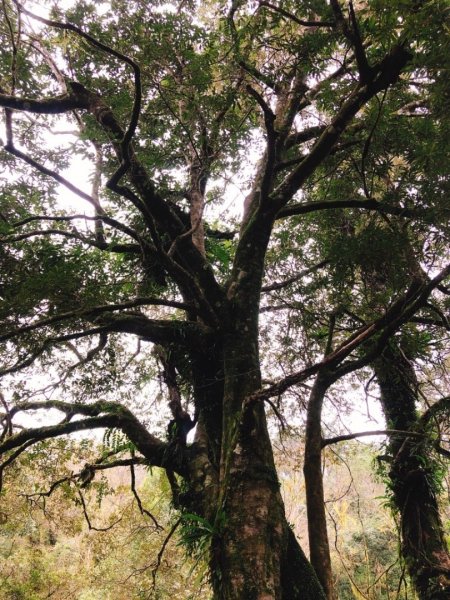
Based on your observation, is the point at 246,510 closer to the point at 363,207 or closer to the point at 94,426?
the point at 94,426

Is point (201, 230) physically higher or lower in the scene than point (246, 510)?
higher

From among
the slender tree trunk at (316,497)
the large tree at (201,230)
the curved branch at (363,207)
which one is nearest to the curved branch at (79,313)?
the large tree at (201,230)

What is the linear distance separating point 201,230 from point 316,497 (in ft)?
12.5

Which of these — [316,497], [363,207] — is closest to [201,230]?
[363,207]

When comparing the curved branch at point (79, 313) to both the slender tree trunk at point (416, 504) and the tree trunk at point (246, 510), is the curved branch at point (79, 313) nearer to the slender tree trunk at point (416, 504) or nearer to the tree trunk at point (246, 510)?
the tree trunk at point (246, 510)

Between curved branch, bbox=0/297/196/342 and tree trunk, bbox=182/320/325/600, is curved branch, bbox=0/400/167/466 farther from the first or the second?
curved branch, bbox=0/297/196/342

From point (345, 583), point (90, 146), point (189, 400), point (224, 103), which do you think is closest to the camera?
point (224, 103)

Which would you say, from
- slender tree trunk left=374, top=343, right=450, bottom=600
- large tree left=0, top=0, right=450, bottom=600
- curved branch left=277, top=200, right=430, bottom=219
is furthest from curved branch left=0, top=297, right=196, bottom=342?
slender tree trunk left=374, top=343, right=450, bottom=600

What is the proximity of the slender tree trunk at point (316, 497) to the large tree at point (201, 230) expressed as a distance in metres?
0.03

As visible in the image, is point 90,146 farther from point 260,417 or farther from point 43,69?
point 260,417

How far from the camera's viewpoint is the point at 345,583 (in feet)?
47.1

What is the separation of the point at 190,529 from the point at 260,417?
3.43 ft

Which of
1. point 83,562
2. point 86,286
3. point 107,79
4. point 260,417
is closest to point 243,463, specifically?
point 260,417

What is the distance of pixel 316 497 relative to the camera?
3.50 metres
